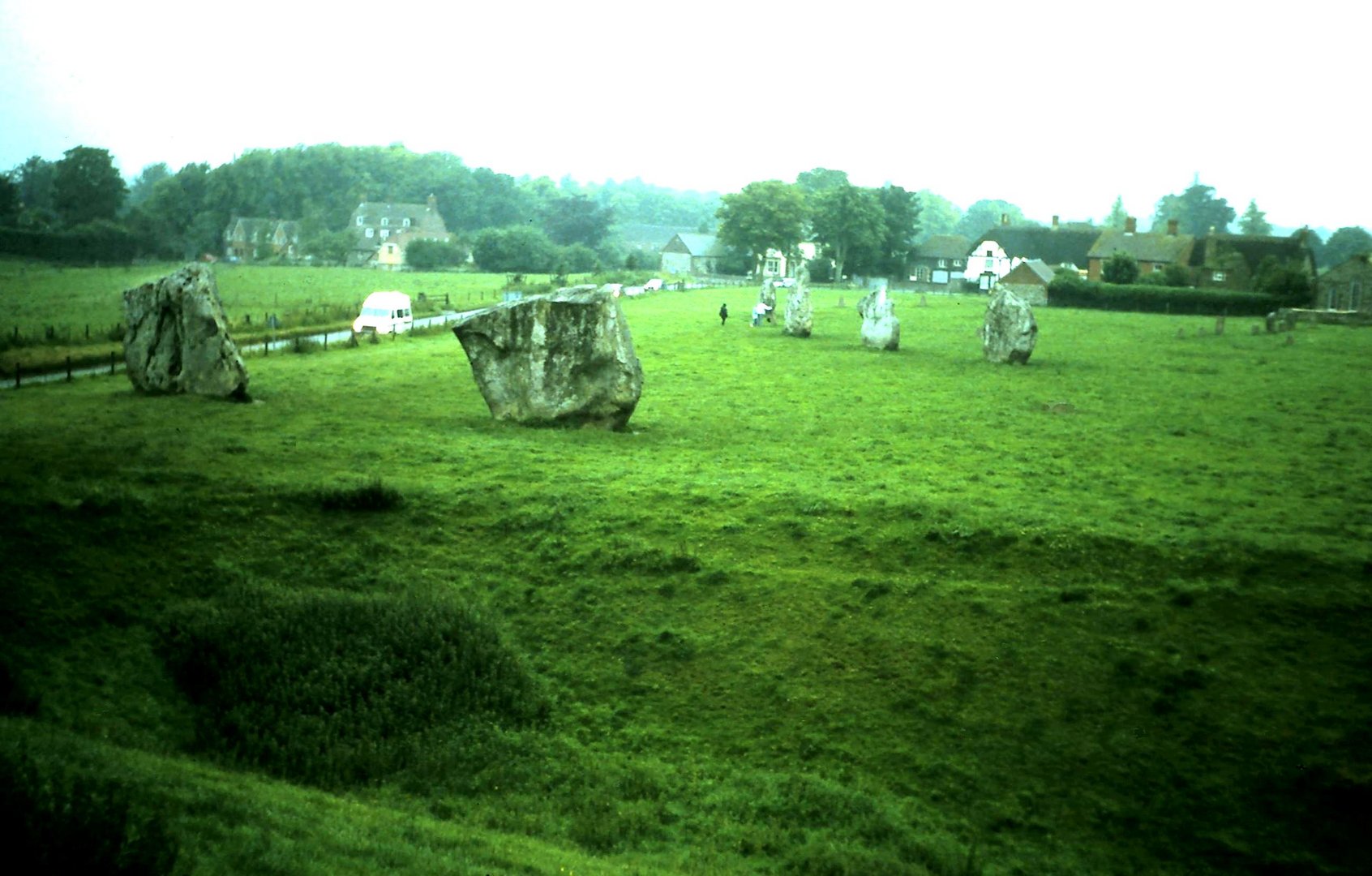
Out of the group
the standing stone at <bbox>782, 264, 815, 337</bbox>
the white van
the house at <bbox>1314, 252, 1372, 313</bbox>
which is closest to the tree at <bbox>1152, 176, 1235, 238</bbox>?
the house at <bbox>1314, 252, 1372, 313</bbox>

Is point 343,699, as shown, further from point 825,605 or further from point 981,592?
point 981,592

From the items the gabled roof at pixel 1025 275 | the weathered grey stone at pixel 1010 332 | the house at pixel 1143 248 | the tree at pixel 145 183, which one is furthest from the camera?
the house at pixel 1143 248

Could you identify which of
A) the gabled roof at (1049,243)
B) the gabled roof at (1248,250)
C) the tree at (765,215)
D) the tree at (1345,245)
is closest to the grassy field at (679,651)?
the tree at (1345,245)

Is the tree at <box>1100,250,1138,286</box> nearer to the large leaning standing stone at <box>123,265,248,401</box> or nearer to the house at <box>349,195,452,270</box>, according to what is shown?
the house at <box>349,195,452,270</box>

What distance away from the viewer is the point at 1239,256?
315 feet

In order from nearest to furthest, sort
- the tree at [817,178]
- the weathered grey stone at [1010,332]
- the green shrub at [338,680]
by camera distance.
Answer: the green shrub at [338,680] < the weathered grey stone at [1010,332] < the tree at [817,178]

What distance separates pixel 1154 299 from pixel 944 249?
57533 mm

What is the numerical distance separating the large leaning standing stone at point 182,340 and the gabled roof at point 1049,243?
105 metres

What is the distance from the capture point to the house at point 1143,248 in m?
104

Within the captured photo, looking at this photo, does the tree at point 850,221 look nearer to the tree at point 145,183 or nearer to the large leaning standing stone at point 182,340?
the tree at point 145,183

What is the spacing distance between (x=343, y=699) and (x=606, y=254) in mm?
122879

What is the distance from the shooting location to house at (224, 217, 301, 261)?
55938mm

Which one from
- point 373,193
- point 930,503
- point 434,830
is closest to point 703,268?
point 373,193

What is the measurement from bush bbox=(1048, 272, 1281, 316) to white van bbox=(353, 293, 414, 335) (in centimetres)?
4959
